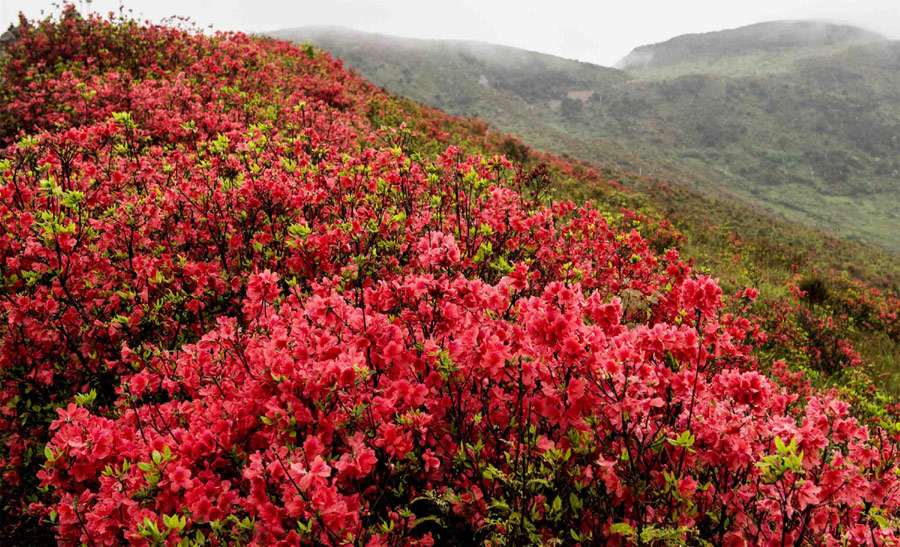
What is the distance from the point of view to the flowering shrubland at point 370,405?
188 centimetres

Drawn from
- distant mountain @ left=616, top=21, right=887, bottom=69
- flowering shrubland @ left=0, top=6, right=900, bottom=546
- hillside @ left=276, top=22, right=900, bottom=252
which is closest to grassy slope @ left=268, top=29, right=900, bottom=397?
hillside @ left=276, top=22, right=900, bottom=252

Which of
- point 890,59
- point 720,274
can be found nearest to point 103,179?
point 720,274

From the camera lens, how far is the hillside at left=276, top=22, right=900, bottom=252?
39.3m

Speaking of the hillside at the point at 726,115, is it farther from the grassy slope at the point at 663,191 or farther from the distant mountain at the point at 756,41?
the distant mountain at the point at 756,41

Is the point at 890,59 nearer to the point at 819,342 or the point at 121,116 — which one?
the point at 819,342

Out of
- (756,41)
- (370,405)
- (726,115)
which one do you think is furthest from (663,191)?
(756,41)

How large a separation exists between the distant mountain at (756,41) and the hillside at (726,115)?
6306 mm

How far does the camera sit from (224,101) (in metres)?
8.56

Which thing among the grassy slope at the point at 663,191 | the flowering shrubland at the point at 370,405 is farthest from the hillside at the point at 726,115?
the flowering shrubland at the point at 370,405

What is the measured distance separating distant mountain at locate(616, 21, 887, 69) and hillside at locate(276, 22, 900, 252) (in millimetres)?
6306

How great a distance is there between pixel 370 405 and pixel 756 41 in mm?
114873

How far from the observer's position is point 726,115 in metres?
59.0

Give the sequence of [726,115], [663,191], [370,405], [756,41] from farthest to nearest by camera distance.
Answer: [756,41] → [726,115] → [663,191] → [370,405]

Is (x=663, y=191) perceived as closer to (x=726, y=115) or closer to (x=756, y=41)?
(x=726, y=115)
